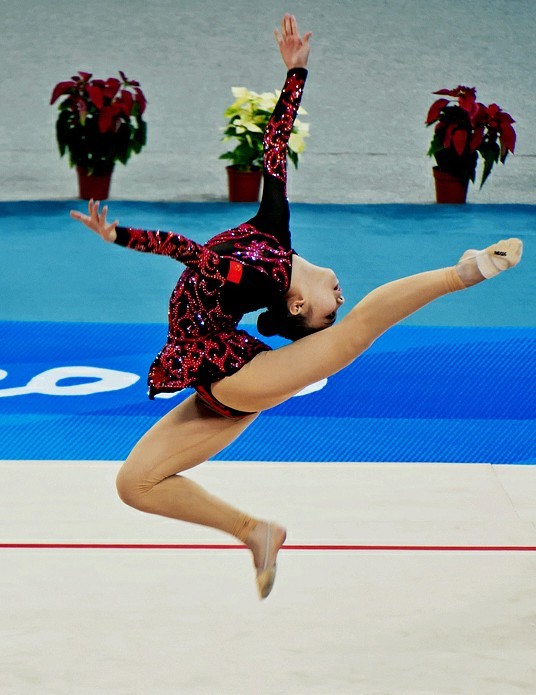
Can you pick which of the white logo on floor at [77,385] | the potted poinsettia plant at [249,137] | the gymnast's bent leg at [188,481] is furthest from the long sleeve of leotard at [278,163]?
the potted poinsettia plant at [249,137]

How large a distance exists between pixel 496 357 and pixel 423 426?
798 millimetres

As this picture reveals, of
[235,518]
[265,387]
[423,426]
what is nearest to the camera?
[265,387]

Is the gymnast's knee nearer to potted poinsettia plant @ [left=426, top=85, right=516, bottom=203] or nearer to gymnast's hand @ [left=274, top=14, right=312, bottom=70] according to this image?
gymnast's hand @ [left=274, top=14, right=312, bottom=70]

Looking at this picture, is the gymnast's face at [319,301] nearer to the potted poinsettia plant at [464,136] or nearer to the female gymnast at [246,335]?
the female gymnast at [246,335]

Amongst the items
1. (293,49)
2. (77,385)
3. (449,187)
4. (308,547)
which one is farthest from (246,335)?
(449,187)

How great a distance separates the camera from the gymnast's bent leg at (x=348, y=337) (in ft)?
8.84

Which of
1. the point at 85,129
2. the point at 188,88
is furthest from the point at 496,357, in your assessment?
the point at 188,88

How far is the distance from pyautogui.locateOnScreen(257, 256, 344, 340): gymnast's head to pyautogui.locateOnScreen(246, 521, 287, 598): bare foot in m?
0.55

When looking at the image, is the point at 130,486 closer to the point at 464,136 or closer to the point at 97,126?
the point at 97,126

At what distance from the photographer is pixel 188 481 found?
312cm

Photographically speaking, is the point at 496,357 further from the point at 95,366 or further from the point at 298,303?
the point at 298,303

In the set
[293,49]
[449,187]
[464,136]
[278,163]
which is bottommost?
[449,187]

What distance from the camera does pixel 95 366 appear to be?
5.31 m

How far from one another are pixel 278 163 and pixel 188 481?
884 mm
